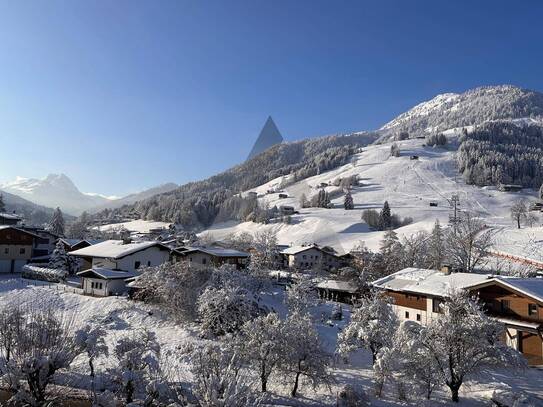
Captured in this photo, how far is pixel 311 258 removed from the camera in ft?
290

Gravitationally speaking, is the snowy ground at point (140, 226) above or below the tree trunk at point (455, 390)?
above

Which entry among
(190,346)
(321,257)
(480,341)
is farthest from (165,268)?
(321,257)

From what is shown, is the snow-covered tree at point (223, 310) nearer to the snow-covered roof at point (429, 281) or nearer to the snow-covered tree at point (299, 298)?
the snow-covered tree at point (299, 298)

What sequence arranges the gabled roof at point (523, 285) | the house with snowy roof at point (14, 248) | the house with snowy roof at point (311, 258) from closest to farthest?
the gabled roof at point (523, 285)
the house with snowy roof at point (14, 248)
the house with snowy roof at point (311, 258)

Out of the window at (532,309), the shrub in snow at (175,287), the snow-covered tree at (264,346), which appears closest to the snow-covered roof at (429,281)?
the window at (532,309)

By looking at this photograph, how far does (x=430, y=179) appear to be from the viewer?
7190 inches

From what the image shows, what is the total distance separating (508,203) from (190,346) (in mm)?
150526

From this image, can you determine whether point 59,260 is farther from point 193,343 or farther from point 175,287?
point 193,343

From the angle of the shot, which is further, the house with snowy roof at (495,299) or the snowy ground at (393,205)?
the snowy ground at (393,205)

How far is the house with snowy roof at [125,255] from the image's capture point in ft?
160

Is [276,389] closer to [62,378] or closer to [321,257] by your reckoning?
[62,378]

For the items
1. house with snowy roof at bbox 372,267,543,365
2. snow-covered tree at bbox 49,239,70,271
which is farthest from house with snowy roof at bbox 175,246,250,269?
house with snowy roof at bbox 372,267,543,365

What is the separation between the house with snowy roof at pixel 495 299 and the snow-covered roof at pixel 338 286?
15357 mm

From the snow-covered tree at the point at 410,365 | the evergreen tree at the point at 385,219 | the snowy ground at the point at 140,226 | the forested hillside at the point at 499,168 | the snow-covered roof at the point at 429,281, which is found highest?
the forested hillside at the point at 499,168
